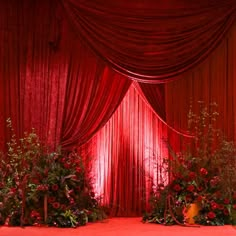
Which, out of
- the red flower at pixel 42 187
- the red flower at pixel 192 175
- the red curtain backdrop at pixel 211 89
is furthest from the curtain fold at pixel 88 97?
the red flower at pixel 192 175

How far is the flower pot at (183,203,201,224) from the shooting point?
478 cm

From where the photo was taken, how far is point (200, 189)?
487 centimetres

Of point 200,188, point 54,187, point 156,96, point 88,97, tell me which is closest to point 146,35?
point 156,96

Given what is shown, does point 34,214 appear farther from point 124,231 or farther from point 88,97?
point 88,97

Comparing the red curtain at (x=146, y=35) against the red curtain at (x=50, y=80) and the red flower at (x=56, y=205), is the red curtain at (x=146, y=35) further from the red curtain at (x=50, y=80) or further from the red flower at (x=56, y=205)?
the red flower at (x=56, y=205)

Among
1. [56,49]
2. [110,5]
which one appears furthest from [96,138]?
[110,5]

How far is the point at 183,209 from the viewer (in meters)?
4.79

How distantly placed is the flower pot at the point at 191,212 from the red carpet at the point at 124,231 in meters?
0.15

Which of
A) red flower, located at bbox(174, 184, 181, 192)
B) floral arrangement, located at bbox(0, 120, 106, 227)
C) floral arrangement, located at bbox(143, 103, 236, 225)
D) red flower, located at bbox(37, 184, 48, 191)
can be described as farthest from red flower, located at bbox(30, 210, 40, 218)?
red flower, located at bbox(174, 184, 181, 192)

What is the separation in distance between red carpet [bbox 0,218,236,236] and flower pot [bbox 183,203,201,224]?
0.50 feet

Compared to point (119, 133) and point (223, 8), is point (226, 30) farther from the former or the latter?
point (119, 133)

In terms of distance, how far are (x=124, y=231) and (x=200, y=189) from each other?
36.2 inches

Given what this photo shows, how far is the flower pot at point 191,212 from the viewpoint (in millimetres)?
4781

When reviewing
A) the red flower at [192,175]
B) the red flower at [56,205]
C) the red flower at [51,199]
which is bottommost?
the red flower at [56,205]
